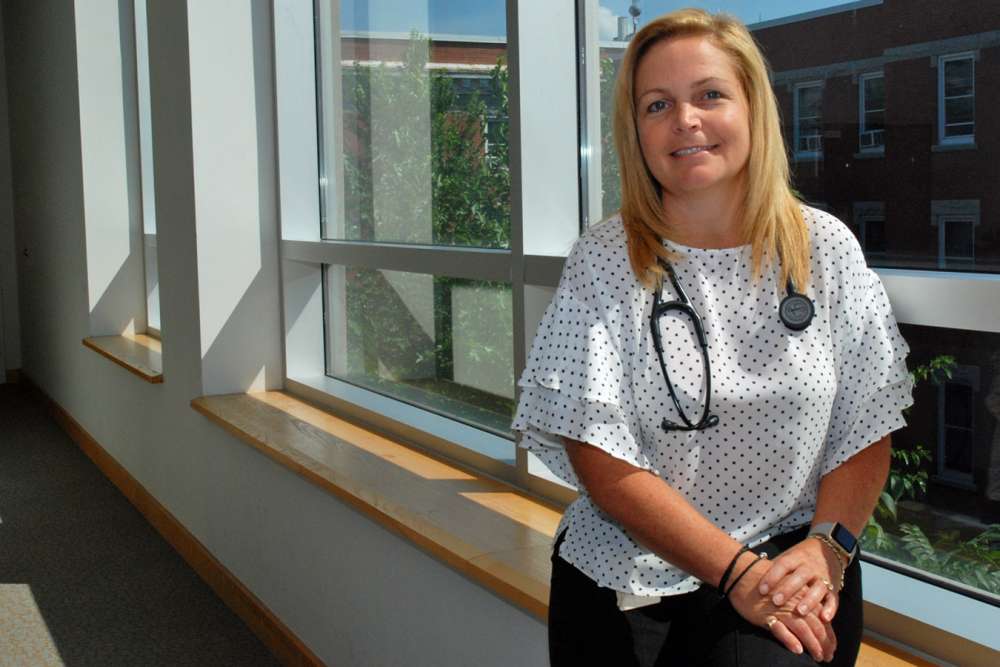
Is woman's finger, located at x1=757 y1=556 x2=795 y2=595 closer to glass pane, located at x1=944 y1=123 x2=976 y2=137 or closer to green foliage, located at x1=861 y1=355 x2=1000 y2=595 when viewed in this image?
green foliage, located at x1=861 y1=355 x2=1000 y2=595

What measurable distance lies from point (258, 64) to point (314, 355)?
40.9 inches

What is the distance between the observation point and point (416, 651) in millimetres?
2650

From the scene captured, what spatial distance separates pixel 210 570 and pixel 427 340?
1.46m

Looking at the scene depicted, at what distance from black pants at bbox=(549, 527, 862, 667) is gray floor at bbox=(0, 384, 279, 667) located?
2.25 metres

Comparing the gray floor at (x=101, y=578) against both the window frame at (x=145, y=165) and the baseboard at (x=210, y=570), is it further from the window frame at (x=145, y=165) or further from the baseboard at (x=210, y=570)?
the window frame at (x=145, y=165)

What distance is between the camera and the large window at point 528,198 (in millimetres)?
1622

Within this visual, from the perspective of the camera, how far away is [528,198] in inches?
101

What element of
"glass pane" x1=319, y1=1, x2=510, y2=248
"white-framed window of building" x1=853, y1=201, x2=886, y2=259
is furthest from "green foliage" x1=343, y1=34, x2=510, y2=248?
"white-framed window of building" x1=853, y1=201, x2=886, y2=259

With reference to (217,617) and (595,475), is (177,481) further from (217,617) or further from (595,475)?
(595,475)

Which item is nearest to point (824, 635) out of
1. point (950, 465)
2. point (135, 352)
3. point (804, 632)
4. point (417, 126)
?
point (804, 632)

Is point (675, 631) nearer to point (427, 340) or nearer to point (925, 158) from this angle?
point (925, 158)

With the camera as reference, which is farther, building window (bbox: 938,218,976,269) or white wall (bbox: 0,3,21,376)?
white wall (bbox: 0,3,21,376)

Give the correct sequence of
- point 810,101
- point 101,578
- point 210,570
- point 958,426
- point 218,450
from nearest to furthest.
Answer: point 958,426, point 810,101, point 218,450, point 210,570, point 101,578

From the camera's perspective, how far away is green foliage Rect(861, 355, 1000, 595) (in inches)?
64.9
